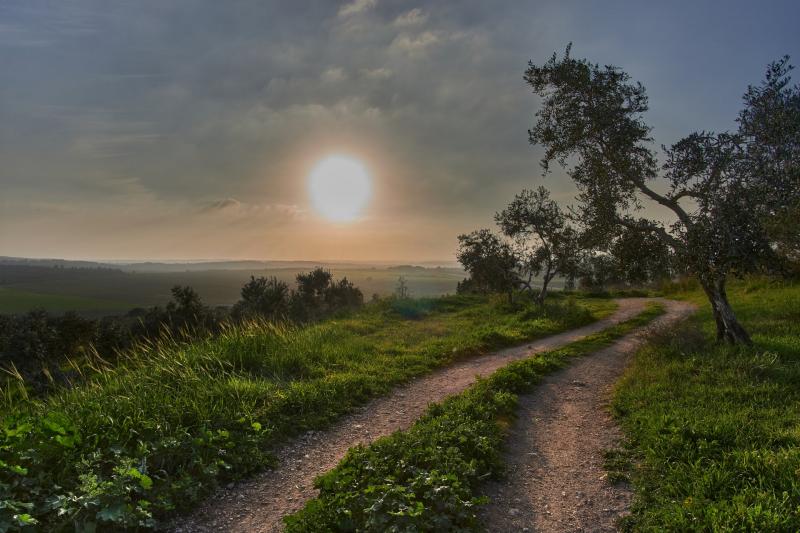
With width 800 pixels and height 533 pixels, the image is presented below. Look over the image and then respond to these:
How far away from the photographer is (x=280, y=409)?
9.61 m

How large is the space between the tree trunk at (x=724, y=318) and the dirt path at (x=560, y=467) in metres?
5.13

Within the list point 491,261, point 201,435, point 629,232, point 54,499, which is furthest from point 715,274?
point 491,261

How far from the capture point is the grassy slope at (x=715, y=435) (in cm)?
565

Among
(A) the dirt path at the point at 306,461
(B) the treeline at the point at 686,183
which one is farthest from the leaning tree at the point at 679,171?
(A) the dirt path at the point at 306,461

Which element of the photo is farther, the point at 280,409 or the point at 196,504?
the point at 280,409

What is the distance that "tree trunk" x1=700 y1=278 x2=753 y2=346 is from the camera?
14.4 metres

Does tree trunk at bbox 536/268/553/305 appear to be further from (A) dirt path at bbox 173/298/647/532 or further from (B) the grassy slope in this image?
(A) dirt path at bbox 173/298/647/532

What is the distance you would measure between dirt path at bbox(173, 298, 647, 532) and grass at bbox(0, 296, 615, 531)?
328 millimetres

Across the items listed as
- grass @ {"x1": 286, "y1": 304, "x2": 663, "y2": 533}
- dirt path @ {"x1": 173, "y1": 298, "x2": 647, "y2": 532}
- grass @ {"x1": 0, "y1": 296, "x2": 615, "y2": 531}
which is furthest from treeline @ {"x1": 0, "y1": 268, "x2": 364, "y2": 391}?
grass @ {"x1": 286, "y1": 304, "x2": 663, "y2": 533}

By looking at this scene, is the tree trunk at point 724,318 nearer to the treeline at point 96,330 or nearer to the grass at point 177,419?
the grass at point 177,419

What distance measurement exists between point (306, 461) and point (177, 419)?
8.71 ft

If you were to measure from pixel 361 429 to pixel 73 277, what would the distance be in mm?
229641

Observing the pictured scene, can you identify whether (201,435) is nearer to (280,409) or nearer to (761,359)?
(280,409)

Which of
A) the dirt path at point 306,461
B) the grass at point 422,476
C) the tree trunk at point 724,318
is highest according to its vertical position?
the tree trunk at point 724,318
